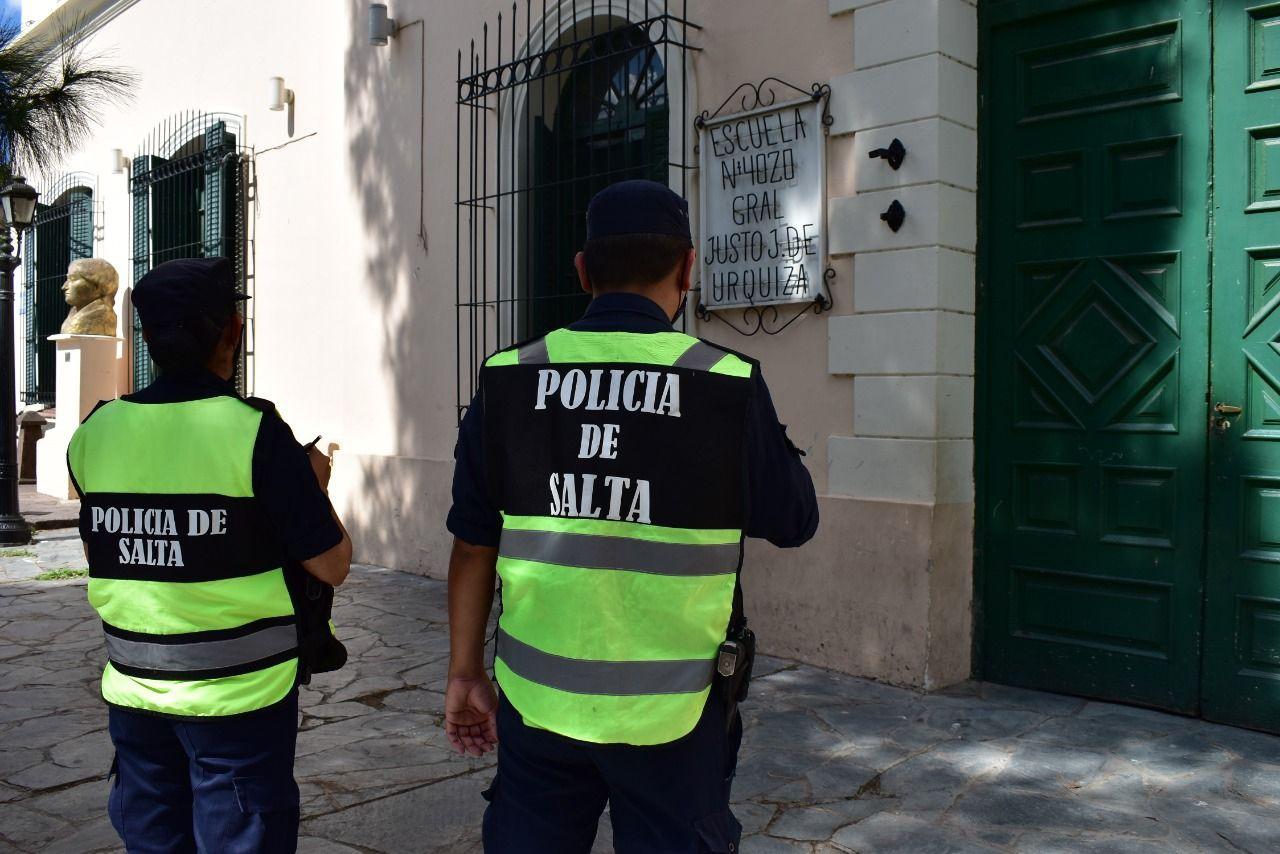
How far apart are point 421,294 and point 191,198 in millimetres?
4677

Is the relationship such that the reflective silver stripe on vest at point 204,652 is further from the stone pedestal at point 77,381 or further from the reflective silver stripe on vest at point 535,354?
the stone pedestal at point 77,381

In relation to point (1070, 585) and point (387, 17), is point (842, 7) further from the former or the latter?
point (387, 17)

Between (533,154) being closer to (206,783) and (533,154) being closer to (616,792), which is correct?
(206,783)

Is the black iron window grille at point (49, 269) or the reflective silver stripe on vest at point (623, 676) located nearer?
the reflective silver stripe on vest at point (623, 676)

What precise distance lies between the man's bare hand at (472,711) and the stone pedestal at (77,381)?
11257mm

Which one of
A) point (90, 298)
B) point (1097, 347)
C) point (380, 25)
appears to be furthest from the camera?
point (90, 298)

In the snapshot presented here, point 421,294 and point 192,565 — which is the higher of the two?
A: point 421,294

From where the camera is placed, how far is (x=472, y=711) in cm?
215

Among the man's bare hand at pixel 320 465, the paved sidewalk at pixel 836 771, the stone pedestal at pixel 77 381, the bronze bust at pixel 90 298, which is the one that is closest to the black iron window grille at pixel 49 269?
the bronze bust at pixel 90 298

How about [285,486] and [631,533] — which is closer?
[631,533]

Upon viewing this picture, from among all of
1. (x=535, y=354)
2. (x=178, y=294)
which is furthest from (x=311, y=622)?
(x=535, y=354)

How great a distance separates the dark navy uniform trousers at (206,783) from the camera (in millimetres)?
2160

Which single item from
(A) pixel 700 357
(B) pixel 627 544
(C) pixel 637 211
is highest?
(C) pixel 637 211

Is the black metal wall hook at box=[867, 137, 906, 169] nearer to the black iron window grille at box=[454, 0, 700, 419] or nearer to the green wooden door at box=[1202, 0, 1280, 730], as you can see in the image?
the green wooden door at box=[1202, 0, 1280, 730]
